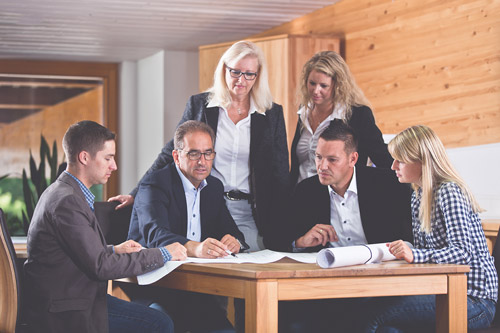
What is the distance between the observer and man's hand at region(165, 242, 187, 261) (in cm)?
250

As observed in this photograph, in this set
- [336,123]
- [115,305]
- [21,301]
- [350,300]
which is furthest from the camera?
[336,123]

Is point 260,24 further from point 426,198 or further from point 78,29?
point 426,198

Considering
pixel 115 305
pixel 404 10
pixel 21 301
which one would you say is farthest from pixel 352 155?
pixel 404 10

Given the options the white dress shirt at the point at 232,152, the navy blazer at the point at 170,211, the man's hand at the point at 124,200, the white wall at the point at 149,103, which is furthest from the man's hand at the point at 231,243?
the white wall at the point at 149,103

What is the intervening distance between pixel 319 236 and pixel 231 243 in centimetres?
35

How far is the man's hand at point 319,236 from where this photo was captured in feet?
9.45

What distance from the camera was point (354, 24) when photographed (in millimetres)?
6715

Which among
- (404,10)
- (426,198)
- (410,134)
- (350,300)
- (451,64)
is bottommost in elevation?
(350,300)

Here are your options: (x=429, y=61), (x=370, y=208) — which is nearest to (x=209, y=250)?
(x=370, y=208)

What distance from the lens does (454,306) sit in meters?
2.34

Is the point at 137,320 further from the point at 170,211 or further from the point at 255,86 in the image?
the point at 255,86

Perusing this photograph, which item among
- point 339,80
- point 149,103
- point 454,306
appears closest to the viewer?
point 454,306

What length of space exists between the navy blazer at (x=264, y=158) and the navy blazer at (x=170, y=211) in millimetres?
209

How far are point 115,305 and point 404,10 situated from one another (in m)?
4.09
